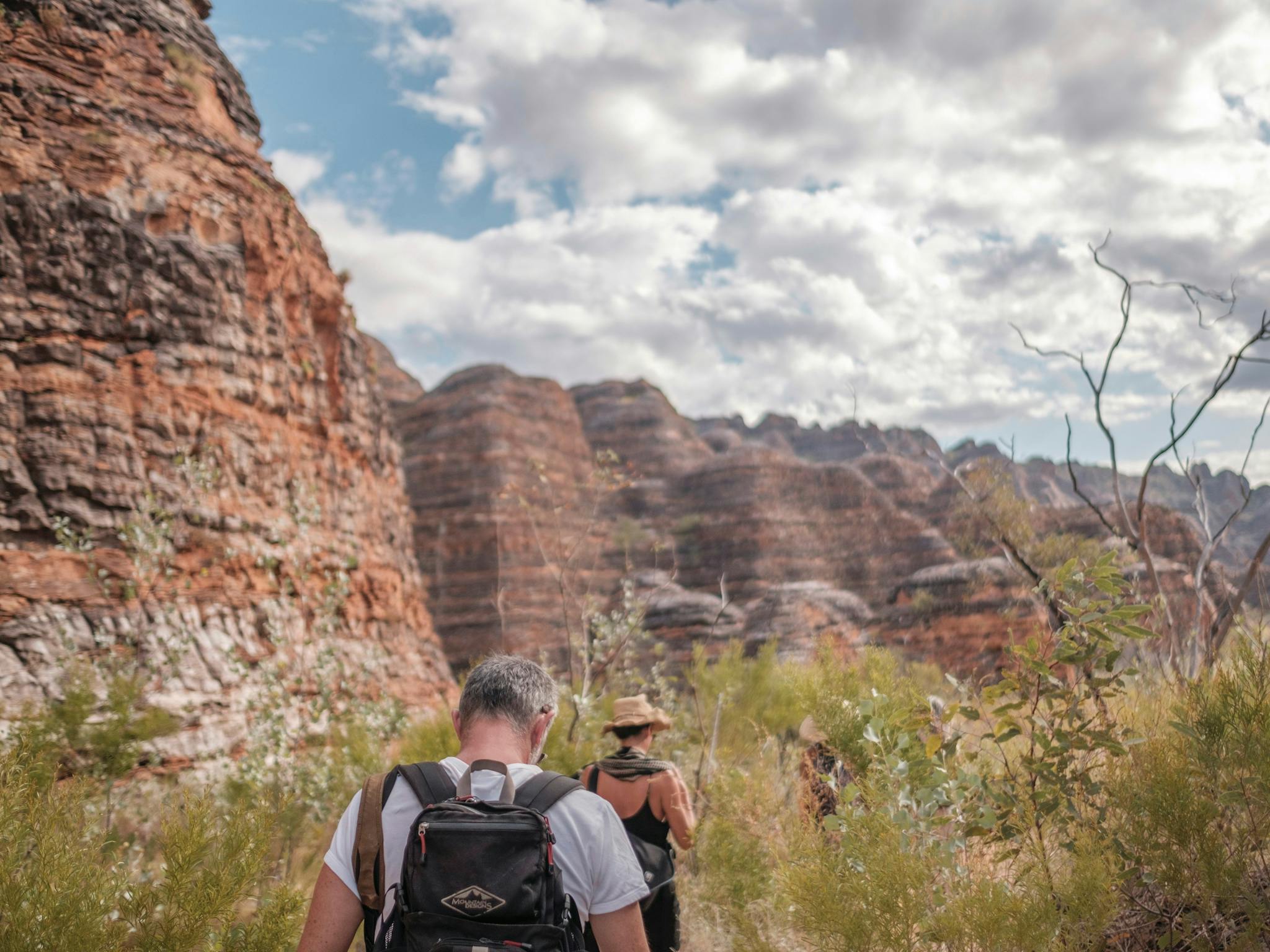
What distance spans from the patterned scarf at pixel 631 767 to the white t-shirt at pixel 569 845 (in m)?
2.17

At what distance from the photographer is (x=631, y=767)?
4367 millimetres

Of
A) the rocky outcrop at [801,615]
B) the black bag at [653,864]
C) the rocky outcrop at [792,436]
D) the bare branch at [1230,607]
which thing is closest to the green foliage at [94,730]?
the black bag at [653,864]

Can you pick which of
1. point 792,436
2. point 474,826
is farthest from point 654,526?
point 474,826

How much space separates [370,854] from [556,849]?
476mm

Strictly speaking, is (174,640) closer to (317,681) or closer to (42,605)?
(42,605)

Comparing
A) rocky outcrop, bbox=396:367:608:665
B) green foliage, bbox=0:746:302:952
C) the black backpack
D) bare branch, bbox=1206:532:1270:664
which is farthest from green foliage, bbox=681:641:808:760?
rocky outcrop, bbox=396:367:608:665

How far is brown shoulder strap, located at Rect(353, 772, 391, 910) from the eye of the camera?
2125mm

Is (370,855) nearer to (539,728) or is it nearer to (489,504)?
(539,728)

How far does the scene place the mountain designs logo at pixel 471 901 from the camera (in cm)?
194

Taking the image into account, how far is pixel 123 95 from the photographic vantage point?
48.9 feet

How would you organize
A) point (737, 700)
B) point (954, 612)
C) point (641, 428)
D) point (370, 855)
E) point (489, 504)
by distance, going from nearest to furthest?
1. point (370, 855)
2. point (737, 700)
3. point (954, 612)
4. point (489, 504)
5. point (641, 428)

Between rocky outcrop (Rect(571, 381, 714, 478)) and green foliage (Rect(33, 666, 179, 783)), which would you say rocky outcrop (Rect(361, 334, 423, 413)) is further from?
green foliage (Rect(33, 666, 179, 783))

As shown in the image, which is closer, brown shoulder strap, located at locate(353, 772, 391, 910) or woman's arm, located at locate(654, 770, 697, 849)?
brown shoulder strap, located at locate(353, 772, 391, 910)

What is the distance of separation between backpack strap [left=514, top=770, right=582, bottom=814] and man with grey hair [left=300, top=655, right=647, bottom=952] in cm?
2
